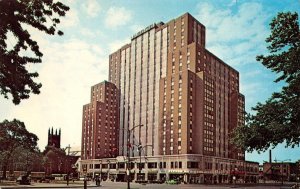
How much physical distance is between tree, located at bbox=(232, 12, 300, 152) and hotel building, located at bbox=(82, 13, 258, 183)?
272 ft

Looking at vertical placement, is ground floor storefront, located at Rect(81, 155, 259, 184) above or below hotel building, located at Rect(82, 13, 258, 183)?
below

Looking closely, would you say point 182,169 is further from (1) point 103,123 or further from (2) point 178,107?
(1) point 103,123

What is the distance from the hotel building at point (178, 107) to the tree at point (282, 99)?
272ft

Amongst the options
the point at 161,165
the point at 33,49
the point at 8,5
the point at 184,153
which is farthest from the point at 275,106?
the point at 161,165

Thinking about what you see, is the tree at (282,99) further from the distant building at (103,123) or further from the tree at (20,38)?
the distant building at (103,123)

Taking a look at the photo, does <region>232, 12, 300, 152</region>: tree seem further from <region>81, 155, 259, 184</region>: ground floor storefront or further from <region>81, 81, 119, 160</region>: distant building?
<region>81, 81, 119, 160</region>: distant building

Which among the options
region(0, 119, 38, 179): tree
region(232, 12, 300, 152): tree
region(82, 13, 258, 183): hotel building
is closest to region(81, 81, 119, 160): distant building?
region(82, 13, 258, 183): hotel building

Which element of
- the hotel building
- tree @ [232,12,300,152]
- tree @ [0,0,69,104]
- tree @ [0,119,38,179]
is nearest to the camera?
tree @ [0,0,69,104]

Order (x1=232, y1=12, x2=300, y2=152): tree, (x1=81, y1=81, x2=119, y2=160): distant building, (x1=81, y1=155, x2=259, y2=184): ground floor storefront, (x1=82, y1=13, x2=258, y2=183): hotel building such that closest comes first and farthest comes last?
1. (x1=232, y1=12, x2=300, y2=152): tree
2. (x1=81, y1=155, x2=259, y2=184): ground floor storefront
3. (x1=82, y1=13, x2=258, y2=183): hotel building
4. (x1=81, y1=81, x2=119, y2=160): distant building

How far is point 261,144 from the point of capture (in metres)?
25.7

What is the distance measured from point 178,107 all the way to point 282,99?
102 m

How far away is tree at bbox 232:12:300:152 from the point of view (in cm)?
2294

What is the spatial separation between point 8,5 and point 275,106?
59.7ft

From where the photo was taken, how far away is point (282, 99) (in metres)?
23.7
